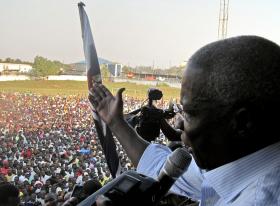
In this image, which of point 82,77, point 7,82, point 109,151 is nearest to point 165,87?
point 82,77

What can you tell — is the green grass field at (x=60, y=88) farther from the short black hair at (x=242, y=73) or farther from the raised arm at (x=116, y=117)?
the short black hair at (x=242, y=73)

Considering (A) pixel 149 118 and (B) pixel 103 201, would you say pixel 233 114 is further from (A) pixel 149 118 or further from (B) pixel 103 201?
(A) pixel 149 118

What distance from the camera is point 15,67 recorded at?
13969 mm

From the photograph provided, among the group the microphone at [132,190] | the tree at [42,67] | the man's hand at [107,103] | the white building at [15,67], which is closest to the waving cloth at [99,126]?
the man's hand at [107,103]

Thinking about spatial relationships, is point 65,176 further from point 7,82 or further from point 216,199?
point 7,82

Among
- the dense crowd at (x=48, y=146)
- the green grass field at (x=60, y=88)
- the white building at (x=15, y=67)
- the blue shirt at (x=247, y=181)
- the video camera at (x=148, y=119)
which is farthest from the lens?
the green grass field at (x=60, y=88)

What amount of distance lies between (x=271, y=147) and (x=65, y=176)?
5968 mm

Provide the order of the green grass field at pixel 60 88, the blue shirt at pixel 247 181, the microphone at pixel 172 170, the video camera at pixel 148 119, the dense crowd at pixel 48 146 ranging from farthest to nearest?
the green grass field at pixel 60 88, the dense crowd at pixel 48 146, the video camera at pixel 148 119, the microphone at pixel 172 170, the blue shirt at pixel 247 181

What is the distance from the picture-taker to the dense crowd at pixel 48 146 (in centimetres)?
544

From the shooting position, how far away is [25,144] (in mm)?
8969

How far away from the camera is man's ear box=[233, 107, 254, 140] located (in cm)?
43

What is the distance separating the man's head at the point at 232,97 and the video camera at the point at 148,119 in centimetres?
64

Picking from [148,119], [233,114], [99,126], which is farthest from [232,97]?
[99,126]

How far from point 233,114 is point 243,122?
1 centimetres
